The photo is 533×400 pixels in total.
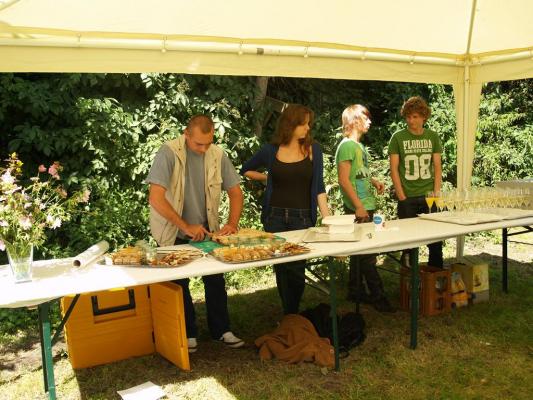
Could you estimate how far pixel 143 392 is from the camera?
10.7 ft

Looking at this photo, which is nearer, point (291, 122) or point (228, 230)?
point (228, 230)

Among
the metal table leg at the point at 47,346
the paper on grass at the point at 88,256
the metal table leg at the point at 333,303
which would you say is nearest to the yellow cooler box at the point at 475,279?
the metal table leg at the point at 333,303

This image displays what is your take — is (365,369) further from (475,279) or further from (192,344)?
(475,279)

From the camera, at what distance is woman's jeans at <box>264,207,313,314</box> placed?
4055mm

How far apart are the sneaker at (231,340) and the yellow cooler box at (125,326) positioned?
46 centimetres

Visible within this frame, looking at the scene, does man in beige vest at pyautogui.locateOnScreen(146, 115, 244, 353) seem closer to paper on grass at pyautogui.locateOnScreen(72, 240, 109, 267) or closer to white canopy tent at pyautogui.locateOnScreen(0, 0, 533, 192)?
paper on grass at pyautogui.locateOnScreen(72, 240, 109, 267)

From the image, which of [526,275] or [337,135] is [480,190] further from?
[337,135]

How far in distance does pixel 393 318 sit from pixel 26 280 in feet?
9.40

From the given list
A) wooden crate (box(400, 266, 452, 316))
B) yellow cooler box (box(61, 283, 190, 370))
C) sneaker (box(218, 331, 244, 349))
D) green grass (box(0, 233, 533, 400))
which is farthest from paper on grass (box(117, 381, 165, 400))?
wooden crate (box(400, 266, 452, 316))

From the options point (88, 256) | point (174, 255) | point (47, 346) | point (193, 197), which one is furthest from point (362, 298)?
point (47, 346)

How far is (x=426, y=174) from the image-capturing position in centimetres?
484

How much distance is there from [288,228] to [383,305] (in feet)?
4.03

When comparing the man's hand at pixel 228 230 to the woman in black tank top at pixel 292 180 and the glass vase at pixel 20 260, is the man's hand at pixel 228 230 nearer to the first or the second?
the woman in black tank top at pixel 292 180

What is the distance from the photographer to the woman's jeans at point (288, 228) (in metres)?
4.05
